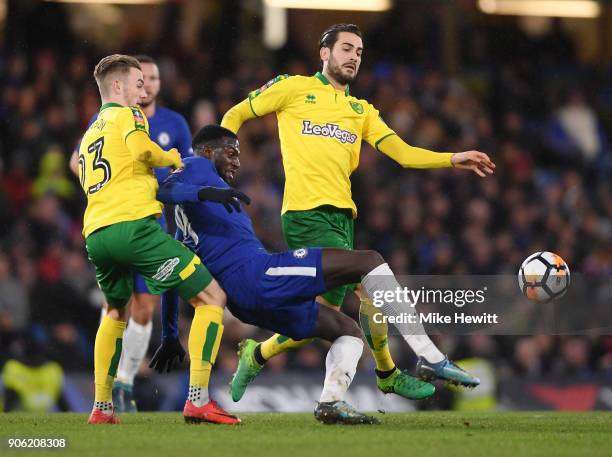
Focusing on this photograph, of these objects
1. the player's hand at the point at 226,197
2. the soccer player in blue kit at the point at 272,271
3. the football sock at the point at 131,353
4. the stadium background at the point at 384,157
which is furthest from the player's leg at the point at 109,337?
the stadium background at the point at 384,157

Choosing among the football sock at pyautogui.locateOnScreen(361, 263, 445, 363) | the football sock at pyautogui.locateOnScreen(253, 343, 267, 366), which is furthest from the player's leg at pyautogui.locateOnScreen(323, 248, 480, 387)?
the football sock at pyautogui.locateOnScreen(253, 343, 267, 366)

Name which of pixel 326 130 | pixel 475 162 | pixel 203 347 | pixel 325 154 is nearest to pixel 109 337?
pixel 203 347

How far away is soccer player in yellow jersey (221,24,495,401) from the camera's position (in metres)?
6.70

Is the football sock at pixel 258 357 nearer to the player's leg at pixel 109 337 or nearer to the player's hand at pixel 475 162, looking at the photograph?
the player's leg at pixel 109 337

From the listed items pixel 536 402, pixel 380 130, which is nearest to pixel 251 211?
pixel 536 402

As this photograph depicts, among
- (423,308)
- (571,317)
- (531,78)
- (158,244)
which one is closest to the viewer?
(158,244)

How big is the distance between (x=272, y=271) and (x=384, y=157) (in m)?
7.48

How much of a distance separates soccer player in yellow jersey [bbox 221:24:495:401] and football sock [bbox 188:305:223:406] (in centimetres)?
97

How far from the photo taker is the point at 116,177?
587 cm

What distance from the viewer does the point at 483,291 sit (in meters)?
9.87

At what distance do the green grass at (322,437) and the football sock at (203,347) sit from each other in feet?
0.60

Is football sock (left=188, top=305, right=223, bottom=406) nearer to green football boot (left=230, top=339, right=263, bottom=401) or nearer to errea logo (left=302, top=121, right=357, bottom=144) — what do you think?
green football boot (left=230, top=339, right=263, bottom=401)

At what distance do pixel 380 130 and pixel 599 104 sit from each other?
8.98 metres

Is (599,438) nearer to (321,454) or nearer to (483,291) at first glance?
(321,454)
